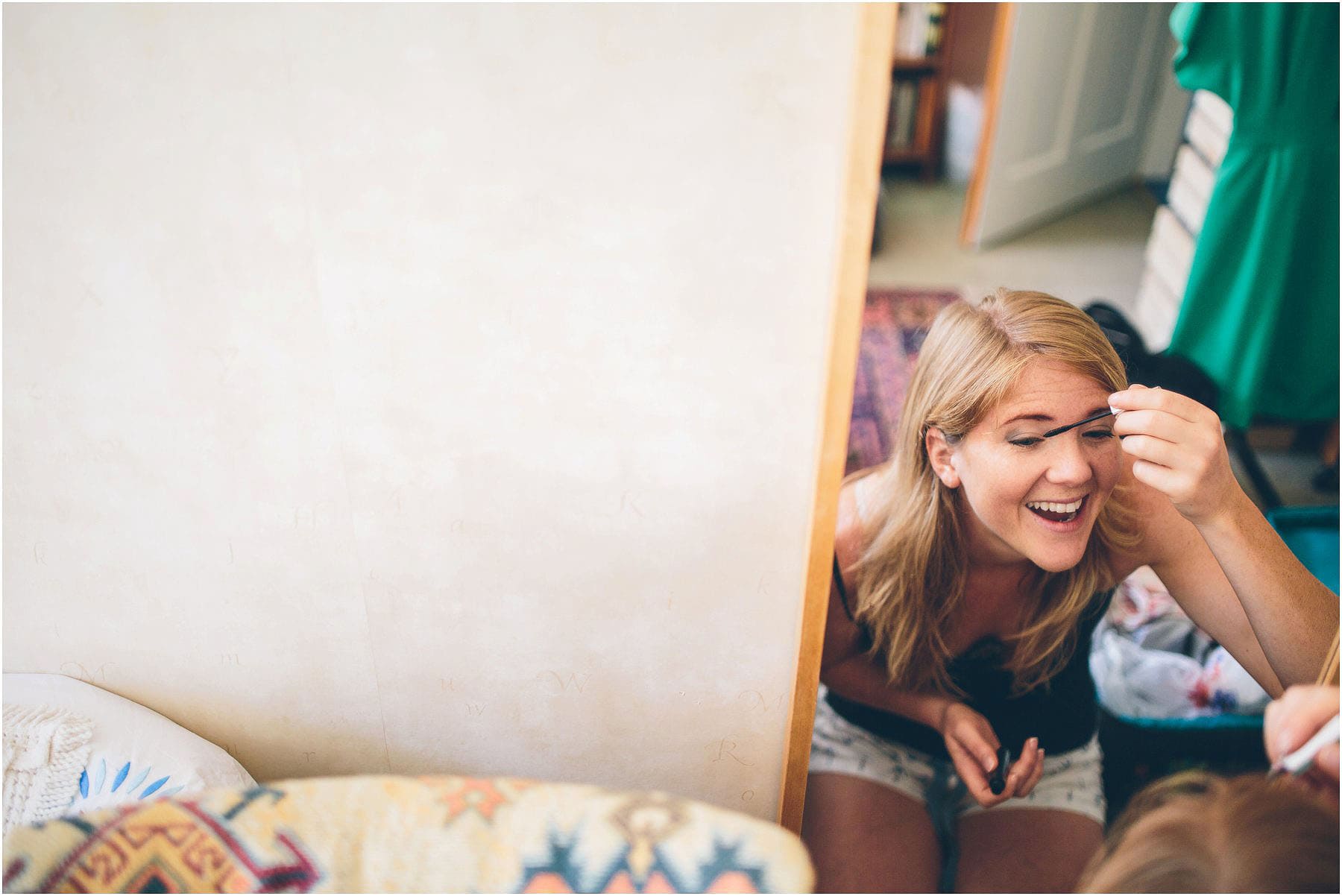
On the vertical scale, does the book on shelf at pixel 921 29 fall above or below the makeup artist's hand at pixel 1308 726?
above

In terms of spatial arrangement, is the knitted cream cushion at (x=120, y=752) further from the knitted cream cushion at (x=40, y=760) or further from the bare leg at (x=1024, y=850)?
the bare leg at (x=1024, y=850)

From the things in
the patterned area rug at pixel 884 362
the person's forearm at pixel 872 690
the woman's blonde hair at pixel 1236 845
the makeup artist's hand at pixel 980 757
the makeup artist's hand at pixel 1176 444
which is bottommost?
the patterned area rug at pixel 884 362

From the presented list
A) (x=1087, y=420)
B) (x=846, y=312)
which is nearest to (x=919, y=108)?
(x=1087, y=420)

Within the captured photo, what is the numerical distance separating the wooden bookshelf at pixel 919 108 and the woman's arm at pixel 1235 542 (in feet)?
10.0

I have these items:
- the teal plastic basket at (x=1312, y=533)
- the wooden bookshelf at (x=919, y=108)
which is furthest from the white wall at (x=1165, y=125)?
the teal plastic basket at (x=1312, y=533)

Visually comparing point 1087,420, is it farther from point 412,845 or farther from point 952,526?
point 412,845

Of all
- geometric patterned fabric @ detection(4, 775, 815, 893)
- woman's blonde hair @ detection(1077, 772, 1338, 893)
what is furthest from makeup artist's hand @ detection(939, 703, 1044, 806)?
geometric patterned fabric @ detection(4, 775, 815, 893)

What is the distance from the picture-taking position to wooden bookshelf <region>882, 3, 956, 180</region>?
3.60 meters

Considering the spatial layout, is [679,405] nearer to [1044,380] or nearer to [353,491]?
[353,491]

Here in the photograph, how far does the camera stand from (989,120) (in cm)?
294

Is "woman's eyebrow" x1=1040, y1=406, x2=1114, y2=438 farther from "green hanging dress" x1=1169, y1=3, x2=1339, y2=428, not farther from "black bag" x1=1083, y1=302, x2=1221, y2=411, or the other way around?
"green hanging dress" x1=1169, y1=3, x2=1339, y2=428

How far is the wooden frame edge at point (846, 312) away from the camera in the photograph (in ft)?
1.90

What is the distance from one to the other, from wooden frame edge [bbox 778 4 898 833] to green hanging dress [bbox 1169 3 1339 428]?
1.39 metres

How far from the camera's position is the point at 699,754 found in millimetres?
953
